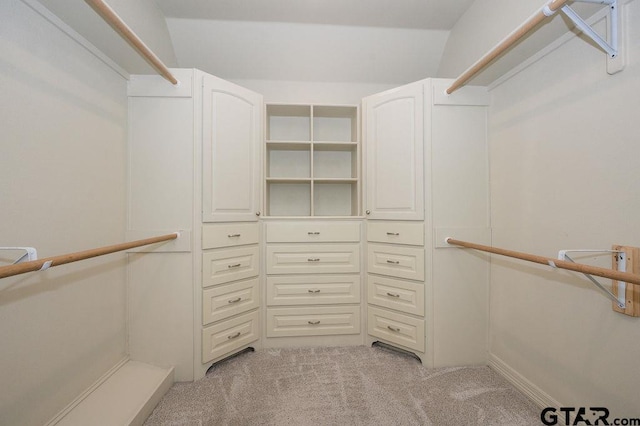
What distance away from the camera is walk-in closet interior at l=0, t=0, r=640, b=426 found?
108cm

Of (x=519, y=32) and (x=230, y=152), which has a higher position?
(x=519, y=32)

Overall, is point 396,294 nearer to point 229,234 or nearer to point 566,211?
point 566,211

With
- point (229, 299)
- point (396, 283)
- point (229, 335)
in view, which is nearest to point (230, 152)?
point (229, 299)

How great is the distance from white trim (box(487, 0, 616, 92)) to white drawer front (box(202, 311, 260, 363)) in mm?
2416

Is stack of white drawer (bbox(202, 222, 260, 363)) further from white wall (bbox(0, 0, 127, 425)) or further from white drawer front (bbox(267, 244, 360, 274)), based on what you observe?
white wall (bbox(0, 0, 127, 425))

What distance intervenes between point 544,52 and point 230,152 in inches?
77.8

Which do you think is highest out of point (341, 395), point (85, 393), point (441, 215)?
point (441, 215)

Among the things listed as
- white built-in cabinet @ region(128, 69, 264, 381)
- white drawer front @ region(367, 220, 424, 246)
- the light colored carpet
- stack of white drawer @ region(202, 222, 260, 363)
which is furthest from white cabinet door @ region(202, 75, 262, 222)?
the light colored carpet

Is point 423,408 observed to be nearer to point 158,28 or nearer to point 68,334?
point 68,334

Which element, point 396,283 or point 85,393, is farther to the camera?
point 396,283

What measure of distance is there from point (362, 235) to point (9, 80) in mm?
2044

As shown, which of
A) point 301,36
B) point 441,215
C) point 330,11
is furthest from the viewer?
point 301,36

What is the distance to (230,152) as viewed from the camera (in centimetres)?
180

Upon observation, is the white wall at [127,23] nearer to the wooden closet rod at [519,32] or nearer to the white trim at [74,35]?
the white trim at [74,35]
